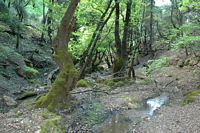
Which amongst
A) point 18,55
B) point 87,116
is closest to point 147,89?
point 87,116

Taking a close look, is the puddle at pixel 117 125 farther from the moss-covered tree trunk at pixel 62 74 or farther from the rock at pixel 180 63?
the rock at pixel 180 63

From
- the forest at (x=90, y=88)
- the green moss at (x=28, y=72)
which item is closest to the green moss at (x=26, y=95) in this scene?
the forest at (x=90, y=88)

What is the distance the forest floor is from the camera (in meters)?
12.2

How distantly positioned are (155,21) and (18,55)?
17955 millimetres

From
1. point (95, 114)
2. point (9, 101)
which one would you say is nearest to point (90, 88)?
point (95, 114)

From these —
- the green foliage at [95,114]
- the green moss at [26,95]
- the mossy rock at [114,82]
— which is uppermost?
the mossy rock at [114,82]

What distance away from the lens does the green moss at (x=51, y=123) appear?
37.3 feet

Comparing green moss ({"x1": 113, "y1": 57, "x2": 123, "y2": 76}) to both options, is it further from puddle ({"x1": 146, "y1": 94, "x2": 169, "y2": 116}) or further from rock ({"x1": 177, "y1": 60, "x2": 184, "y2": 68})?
rock ({"x1": 177, "y1": 60, "x2": 184, "y2": 68})

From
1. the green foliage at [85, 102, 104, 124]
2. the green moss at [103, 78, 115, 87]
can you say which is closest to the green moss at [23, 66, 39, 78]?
the green moss at [103, 78, 115, 87]

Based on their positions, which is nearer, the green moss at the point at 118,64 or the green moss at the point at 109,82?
the green moss at the point at 109,82

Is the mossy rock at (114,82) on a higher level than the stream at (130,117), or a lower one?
higher

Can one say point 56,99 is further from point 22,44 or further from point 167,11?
point 167,11

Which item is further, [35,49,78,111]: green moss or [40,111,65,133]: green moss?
[35,49,78,111]: green moss

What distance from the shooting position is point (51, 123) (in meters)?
12.0
